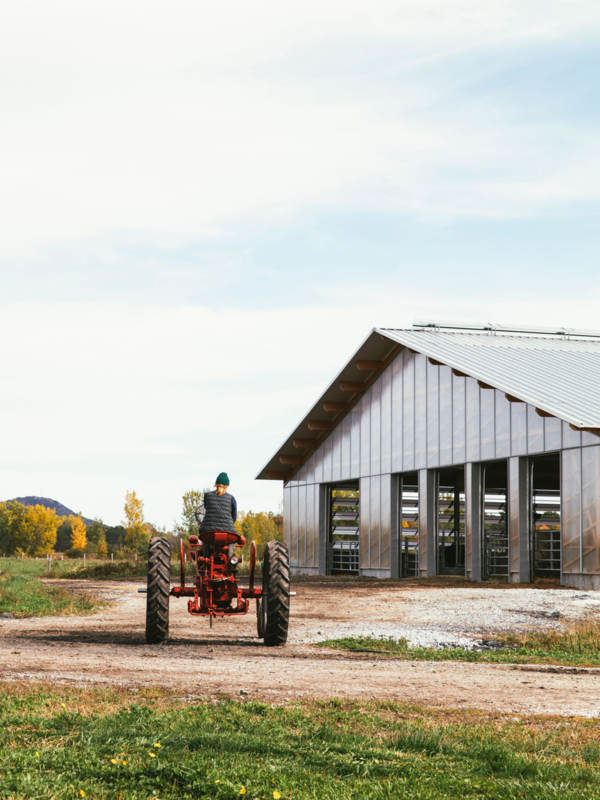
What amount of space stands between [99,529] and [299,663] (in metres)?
102

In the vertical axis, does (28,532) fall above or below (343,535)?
below

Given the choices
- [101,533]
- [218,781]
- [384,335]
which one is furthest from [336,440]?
[101,533]

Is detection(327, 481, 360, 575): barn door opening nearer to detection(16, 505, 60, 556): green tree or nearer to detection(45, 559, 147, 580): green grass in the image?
detection(45, 559, 147, 580): green grass

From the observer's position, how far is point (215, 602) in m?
15.6

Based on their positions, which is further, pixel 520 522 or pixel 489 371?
pixel 489 371

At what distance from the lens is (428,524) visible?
40094mm

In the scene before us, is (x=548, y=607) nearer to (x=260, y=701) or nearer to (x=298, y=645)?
(x=298, y=645)

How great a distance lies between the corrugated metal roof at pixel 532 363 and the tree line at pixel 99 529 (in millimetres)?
32288

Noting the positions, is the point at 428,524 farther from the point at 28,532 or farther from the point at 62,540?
the point at 62,540

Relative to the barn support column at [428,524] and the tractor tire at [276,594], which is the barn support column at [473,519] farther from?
the tractor tire at [276,594]

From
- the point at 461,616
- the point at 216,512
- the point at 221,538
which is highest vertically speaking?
the point at 216,512

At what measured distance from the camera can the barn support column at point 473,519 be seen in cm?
3625

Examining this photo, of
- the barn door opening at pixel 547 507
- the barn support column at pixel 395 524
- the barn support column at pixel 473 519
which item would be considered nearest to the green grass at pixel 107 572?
the barn support column at pixel 395 524

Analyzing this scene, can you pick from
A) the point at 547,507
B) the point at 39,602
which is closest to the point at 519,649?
the point at 39,602
